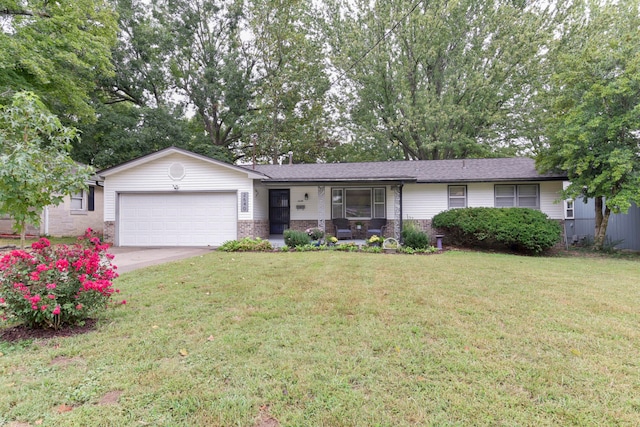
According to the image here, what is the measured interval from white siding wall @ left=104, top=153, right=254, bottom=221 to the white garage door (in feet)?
1.04

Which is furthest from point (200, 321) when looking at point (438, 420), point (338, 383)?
point (438, 420)

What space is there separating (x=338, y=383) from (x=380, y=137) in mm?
20162

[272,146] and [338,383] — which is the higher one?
[272,146]

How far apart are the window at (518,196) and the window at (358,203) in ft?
15.3

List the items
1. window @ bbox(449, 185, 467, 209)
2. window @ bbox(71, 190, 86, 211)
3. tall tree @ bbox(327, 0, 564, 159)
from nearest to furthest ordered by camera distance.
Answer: window @ bbox(449, 185, 467, 209) < window @ bbox(71, 190, 86, 211) < tall tree @ bbox(327, 0, 564, 159)

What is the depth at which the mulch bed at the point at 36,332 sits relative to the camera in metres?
3.35

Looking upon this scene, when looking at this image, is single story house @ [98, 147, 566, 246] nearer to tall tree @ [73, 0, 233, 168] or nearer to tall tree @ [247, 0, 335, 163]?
tall tree @ [73, 0, 233, 168]

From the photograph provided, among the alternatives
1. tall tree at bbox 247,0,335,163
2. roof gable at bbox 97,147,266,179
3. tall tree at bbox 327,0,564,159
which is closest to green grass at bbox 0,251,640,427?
roof gable at bbox 97,147,266,179

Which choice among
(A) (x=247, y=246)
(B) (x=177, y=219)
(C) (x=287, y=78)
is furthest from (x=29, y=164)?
(C) (x=287, y=78)

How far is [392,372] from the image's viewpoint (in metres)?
2.60

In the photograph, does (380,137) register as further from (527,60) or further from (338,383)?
(338,383)

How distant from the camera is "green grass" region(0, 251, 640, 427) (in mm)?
2111

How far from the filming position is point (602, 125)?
30.9 ft

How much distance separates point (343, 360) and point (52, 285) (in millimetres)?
3016
